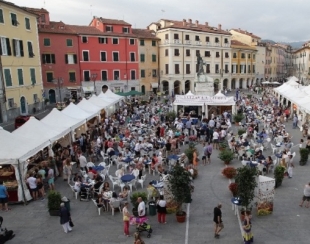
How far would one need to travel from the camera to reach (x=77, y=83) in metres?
44.8

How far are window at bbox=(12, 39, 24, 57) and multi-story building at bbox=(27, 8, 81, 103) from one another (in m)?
8.68

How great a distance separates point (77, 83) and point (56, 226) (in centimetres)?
3683

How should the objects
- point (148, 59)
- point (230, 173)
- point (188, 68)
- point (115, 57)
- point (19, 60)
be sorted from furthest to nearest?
1. point (188, 68)
2. point (148, 59)
3. point (115, 57)
4. point (19, 60)
5. point (230, 173)

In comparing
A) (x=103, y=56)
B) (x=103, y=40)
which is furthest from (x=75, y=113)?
(x=103, y=40)

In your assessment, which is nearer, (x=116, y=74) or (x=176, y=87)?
(x=116, y=74)

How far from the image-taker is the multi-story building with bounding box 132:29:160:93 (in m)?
50.8

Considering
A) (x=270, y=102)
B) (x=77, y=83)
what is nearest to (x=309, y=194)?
(x=270, y=102)

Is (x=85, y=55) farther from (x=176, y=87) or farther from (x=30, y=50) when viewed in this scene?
(x=176, y=87)

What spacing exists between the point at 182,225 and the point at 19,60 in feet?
93.9

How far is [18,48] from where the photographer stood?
31891 mm

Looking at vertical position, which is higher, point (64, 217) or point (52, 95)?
point (52, 95)

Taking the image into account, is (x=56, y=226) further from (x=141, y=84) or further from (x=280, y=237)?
(x=141, y=84)

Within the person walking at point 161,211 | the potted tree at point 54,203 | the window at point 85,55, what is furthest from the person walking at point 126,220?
the window at point 85,55

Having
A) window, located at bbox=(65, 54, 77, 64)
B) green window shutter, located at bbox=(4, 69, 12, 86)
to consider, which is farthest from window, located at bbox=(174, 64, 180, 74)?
green window shutter, located at bbox=(4, 69, 12, 86)
